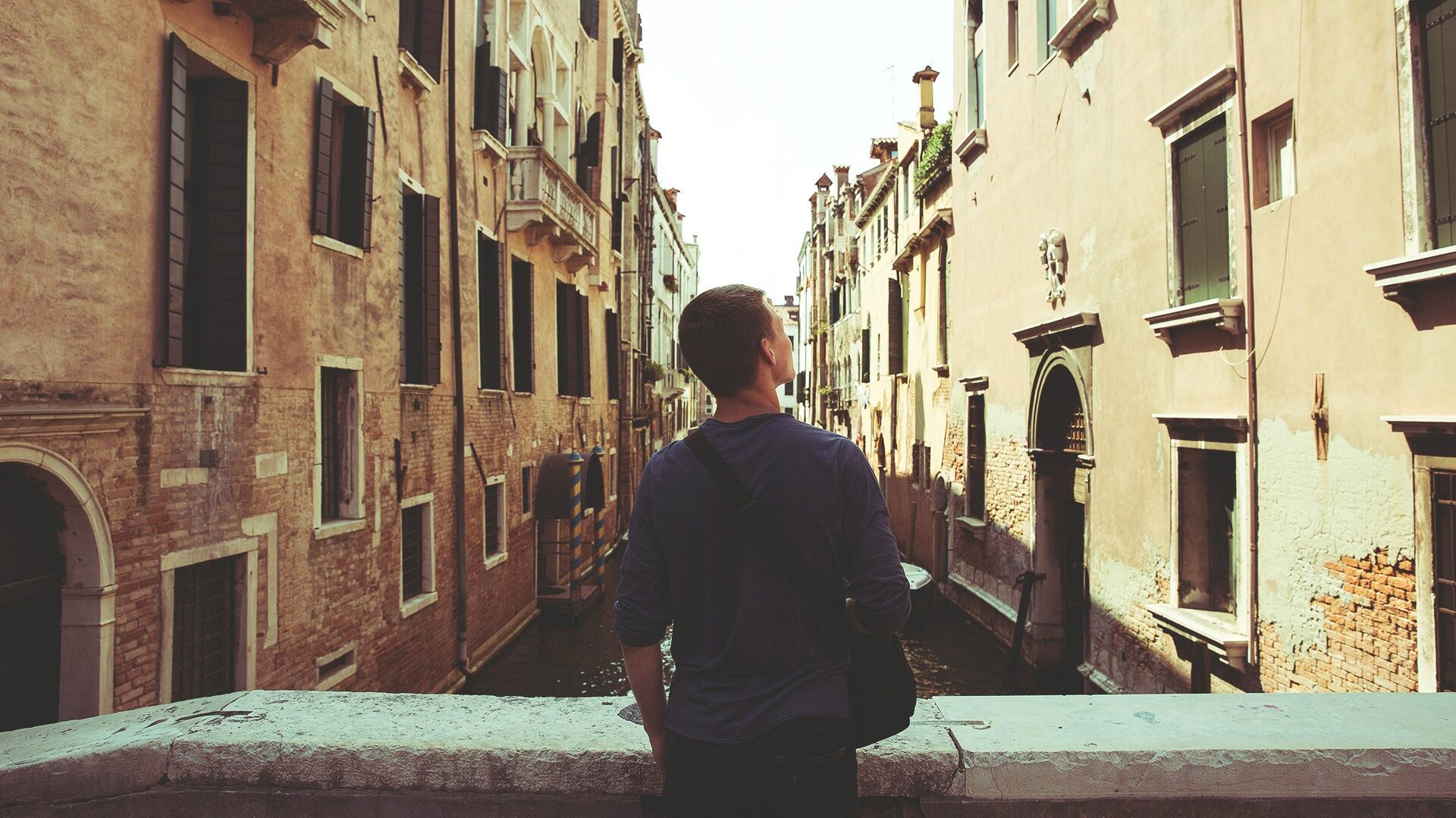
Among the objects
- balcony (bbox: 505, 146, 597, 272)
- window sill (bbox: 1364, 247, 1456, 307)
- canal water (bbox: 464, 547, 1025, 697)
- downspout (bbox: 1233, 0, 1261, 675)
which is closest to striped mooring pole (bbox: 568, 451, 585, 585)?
canal water (bbox: 464, 547, 1025, 697)

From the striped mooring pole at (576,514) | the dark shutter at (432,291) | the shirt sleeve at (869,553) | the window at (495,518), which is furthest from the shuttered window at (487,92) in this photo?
the shirt sleeve at (869,553)

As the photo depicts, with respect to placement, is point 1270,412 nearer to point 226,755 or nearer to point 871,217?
point 226,755

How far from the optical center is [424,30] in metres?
10.1

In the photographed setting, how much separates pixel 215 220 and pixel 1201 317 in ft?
23.9

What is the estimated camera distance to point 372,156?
8.36 m

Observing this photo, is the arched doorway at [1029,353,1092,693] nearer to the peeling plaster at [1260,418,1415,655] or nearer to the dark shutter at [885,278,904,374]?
the peeling plaster at [1260,418,1415,655]

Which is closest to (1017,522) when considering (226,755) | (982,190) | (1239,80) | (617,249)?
(982,190)

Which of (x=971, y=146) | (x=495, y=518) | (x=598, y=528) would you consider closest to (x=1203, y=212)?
(x=971, y=146)

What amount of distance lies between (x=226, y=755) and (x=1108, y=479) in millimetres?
8942

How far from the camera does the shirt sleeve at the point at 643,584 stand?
1.74m

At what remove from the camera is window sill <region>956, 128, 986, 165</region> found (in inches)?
526

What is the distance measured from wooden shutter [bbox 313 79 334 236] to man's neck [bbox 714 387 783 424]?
21.6 feet

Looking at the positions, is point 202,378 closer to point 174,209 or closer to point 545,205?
point 174,209

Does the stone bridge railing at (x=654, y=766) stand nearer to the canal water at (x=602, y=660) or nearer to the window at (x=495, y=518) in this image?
the canal water at (x=602, y=660)
